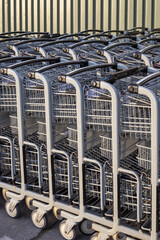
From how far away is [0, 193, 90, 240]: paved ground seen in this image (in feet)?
11.6

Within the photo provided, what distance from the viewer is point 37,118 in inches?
156

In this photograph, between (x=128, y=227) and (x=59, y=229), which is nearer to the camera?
(x=128, y=227)

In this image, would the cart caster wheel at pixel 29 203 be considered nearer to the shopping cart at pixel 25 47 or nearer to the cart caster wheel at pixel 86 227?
the cart caster wheel at pixel 86 227

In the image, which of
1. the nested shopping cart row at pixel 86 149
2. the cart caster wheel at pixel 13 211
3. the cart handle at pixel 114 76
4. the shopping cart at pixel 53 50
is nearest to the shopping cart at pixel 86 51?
the shopping cart at pixel 53 50

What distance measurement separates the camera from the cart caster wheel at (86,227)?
347 cm

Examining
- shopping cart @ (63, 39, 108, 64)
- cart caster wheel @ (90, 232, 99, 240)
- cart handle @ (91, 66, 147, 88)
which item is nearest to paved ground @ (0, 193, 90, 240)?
cart caster wheel @ (90, 232, 99, 240)

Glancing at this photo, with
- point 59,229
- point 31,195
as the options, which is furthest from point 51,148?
point 59,229

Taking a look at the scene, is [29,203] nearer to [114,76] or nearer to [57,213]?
[57,213]

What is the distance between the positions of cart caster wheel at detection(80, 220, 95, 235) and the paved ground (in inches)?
1.8

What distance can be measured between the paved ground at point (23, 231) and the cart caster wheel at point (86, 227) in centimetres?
5

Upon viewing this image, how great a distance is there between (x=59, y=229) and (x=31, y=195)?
1.25 feet

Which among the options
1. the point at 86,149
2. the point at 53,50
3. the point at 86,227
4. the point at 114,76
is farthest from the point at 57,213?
the point at 53,50

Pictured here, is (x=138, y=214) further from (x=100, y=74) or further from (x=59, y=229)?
(x=100, y=74)

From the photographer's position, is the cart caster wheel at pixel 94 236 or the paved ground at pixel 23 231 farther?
the paved ground at pixel 23 231
